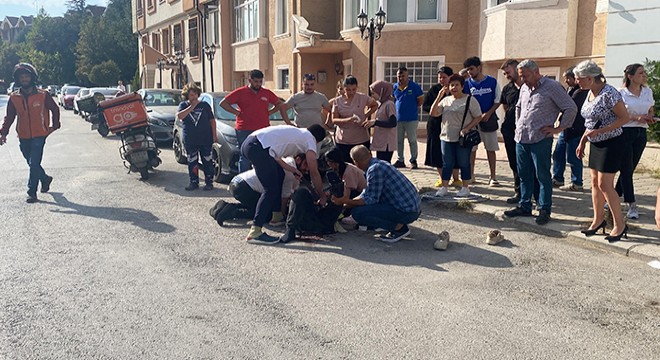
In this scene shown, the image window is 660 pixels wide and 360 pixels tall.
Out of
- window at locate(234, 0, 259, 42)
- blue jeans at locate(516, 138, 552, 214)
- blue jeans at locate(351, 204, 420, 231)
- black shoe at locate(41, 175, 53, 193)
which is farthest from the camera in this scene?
window at locate(234, 0, 259, 42)

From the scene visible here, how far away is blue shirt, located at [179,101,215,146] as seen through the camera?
9422 mm

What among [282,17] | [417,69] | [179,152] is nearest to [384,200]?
[179,152]

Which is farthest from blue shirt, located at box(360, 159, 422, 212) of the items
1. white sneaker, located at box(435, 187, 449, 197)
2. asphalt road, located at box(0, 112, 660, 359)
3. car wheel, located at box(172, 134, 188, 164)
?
car wheel, located at box(172, 134, 188, 164)

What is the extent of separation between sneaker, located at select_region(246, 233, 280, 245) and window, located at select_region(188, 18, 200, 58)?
27.8 m

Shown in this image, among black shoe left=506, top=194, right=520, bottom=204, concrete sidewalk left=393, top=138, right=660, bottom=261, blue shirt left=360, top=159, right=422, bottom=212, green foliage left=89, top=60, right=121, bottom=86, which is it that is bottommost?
concrete sidewalk left=393, top=138, right=660, bottom=261

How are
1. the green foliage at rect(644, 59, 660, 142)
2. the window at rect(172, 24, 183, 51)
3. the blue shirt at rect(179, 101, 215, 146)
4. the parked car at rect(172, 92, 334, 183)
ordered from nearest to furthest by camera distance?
1. the blue shirt at rect(179, 101, 215, 146)
2. the parked car at rect(172, 92, 334, 183)
3. the green foliage at rect(644, 59, 660, 142)
4. the window at rect(172, 24, 183, 51)

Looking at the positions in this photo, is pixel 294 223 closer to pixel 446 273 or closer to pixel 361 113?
pixel 446 273

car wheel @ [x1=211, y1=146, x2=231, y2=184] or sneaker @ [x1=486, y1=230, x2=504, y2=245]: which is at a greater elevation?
car wheel @ [x1=211, y1=146, x2=231, y2=184]

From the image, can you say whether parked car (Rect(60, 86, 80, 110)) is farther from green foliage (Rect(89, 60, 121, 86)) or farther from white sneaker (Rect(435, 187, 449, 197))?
white sneaker (Rect(435, 187, 449, 197))

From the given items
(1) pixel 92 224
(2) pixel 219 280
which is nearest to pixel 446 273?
(2) pixel 219 280

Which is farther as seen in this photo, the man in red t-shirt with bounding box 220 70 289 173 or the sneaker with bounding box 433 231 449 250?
the man in red t-shirt with bounding box 220 70 289 173

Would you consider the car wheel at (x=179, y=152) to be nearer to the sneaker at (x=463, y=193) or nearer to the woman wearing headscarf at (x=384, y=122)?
the woman wearing headscarf at (x=384, y=122)

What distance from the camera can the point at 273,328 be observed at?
13.6 ft

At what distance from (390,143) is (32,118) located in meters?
5.42
